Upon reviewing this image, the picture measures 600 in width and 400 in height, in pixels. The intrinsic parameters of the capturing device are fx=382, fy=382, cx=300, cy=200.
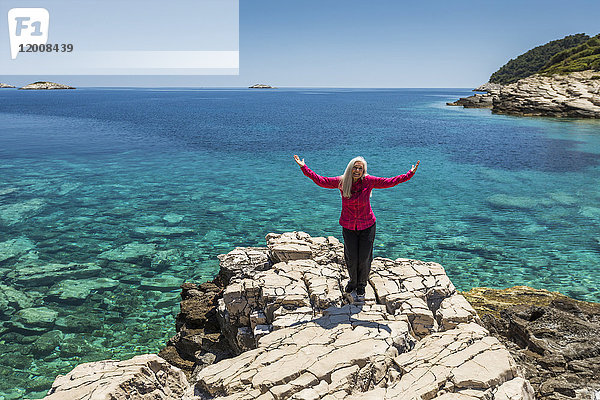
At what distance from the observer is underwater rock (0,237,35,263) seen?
15672mm

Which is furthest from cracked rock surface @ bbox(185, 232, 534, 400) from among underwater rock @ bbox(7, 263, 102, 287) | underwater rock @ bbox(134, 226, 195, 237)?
underwater rock @ bbox(134, 226, 195, 237)

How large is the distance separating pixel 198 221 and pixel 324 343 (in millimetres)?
14833

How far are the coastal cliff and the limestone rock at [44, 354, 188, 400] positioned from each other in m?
0.02

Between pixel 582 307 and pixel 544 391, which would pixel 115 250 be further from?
pixel 582 307

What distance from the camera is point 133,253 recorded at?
1623 centimetres

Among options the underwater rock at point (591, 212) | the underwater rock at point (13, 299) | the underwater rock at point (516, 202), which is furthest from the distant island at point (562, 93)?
the underwater rock at point (13, 299)

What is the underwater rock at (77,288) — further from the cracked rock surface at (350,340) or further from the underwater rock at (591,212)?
the underwater rock at (591,212)

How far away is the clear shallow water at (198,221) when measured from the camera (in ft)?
38.3

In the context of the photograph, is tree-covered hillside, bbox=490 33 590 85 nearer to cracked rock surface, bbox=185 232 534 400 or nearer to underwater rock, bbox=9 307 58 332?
cracked rock surface, bbox=185 232 534 400

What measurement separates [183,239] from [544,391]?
1488 cm

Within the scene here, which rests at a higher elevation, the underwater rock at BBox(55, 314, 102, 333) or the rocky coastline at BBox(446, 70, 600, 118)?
the rocky coastline at BBox(446, 70, 600, 118)

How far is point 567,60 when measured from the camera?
10481 centimetres

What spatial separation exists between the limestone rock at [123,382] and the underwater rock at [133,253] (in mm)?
9127

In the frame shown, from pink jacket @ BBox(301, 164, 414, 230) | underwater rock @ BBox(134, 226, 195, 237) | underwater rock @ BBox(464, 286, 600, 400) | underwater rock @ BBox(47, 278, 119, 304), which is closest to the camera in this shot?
underwater rock @ BBox(464, 286, 600, 400)
